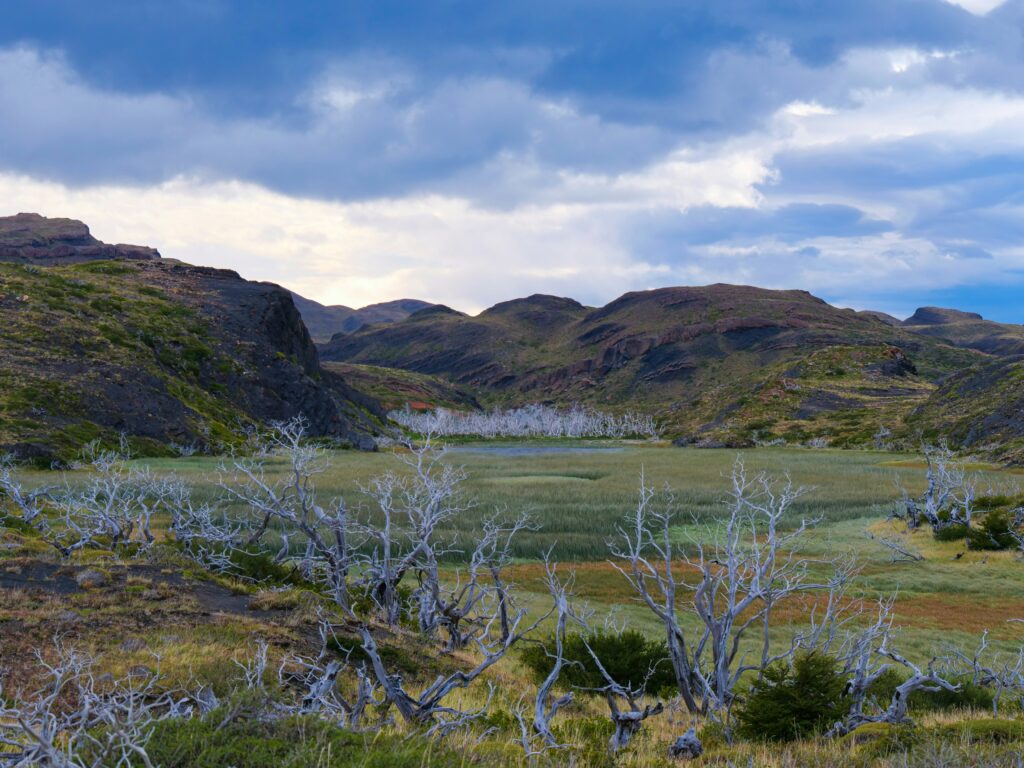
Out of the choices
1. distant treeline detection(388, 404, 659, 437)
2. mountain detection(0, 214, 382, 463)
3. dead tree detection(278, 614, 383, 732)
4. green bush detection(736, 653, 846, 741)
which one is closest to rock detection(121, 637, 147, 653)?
dead tree detection(278, 614, 383, 732)

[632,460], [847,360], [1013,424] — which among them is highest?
[847,360]

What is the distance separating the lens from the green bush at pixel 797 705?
27.9ft

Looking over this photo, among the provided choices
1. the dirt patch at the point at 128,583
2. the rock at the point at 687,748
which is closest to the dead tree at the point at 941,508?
the rock at the point at 687,748

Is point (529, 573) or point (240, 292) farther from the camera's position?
point (240, 292)

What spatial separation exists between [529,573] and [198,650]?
14.7m

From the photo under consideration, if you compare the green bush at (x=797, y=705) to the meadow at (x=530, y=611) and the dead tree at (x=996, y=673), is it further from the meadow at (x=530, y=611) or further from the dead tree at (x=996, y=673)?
the dead tree at (x=996, y=673)

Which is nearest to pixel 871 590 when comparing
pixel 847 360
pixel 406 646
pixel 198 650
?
pixel 406 646

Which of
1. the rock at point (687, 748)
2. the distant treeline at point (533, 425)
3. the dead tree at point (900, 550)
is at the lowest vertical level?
the distant treeline at point (533, 425)

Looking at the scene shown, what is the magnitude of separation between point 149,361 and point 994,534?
71.9 metres

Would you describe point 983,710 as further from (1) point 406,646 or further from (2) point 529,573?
(2) point 529,573

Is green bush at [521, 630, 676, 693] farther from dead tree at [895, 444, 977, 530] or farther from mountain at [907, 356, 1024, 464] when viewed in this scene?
mountain at [907, 356, 1024, 464]

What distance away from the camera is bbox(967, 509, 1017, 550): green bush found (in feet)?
83.4

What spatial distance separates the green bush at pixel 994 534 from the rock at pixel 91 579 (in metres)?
28.2

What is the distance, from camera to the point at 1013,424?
6925 cm
